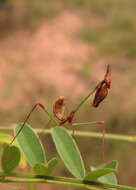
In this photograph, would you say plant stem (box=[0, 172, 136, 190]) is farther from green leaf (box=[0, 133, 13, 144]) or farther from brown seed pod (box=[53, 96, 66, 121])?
brown seed pod (box=[53, 96, 66, 121])

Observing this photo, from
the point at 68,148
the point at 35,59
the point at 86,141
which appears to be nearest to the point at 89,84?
the point at 35,59

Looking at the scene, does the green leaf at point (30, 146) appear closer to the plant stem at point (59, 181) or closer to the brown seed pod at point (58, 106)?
the plant stem at point (59, 181)

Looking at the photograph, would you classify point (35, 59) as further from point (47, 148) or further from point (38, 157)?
point (38, 157)

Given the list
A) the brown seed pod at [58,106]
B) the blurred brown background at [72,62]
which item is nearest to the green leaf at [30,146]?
the brown seed pod at [58,106]

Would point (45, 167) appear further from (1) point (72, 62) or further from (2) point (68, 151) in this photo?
(1) point (72, 62)

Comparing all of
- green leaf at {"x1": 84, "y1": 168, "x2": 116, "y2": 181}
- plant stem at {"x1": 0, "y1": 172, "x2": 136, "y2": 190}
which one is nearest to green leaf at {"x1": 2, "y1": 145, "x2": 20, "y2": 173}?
plant stem at {"x1": 0, "y1": 172, "x2": 136, "y2": 190}
